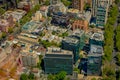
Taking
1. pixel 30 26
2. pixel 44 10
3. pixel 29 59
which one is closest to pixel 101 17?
pixel 44 10

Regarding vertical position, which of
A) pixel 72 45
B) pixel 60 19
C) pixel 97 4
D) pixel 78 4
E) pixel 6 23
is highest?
pixel 97 4

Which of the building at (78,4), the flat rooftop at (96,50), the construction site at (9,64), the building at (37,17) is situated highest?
the building at (78,4)

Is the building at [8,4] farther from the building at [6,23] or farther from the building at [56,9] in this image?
the building at [56,9]

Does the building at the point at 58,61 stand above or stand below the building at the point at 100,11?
below

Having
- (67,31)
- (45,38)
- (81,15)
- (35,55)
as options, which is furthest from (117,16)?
(35,55)

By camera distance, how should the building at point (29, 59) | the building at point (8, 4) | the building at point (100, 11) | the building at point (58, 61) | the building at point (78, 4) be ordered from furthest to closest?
the building at point (8, 4) → the building at point (78, 4) → the building at point (100, 11) → the building at point (29, 59) → the building at point (58, 61)

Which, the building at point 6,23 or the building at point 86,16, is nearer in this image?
the building at point 6,23

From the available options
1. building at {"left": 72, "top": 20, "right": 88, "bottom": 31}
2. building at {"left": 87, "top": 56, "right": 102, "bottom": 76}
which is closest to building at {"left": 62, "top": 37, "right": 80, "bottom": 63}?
building at {"left": 87, "top": 56, "right": 102, "bottom": 76}

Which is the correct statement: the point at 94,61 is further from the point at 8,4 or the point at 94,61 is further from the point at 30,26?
the point at 8,4

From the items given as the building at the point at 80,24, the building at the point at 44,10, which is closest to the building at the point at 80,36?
the building at the point at 80,24
